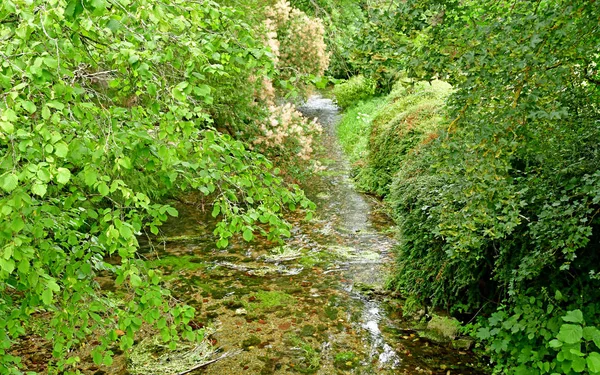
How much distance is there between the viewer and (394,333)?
5469 mm

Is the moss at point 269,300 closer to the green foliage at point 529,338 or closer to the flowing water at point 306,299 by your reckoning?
the flowing water at point 306,299

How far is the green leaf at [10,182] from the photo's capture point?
1621mm

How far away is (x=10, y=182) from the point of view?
163 centimetres

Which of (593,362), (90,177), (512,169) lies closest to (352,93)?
(512,169)

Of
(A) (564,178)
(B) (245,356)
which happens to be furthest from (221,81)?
(A) (564,178)

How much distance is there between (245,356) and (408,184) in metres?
3.07

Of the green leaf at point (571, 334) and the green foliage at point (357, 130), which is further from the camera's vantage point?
the green foliage at point (357, 130)

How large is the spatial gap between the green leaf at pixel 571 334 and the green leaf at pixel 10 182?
10.9 feet

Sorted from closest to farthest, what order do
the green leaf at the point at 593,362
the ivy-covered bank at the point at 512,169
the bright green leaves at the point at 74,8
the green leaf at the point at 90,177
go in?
the bright green leaves at the point at 74,8, the green leaf at the point at 90,177, the ivy-covered bank at the point at 512,169, the green leaf at the point at 593,362

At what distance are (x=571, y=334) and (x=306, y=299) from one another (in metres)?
3.44

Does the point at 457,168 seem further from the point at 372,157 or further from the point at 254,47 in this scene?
the point at 372,157

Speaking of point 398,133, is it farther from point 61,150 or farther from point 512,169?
point 61,150

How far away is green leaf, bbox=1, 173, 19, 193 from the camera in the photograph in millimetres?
1621

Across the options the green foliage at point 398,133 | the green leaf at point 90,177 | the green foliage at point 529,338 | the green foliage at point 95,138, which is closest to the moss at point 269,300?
the green foliage at point 529,338
